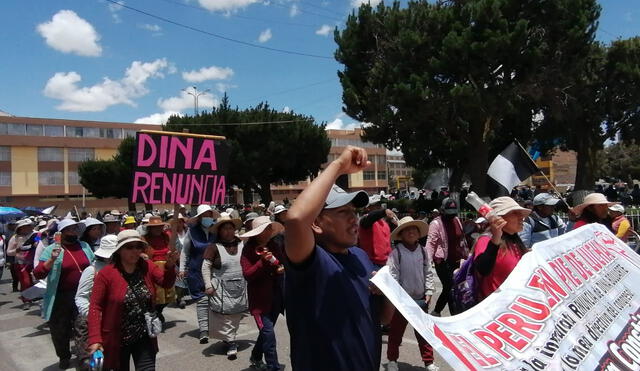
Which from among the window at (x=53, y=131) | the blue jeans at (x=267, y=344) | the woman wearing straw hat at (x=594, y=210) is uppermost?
the window at (x=53, y=131)

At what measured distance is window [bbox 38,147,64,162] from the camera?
64750 millimetres

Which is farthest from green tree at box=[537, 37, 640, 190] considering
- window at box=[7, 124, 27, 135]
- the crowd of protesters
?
window at box=[7, 124, 27, 135]

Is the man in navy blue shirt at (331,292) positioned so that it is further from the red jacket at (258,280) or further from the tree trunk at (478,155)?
the tree trunk at (478,155)

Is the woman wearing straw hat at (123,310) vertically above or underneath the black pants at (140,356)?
above

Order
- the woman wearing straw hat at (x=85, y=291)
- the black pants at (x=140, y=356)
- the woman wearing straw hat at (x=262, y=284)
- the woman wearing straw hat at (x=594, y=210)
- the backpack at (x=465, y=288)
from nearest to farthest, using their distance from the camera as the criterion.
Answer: the backpack at (x=465, y=288)
the black pants at (x=140, y=356)
the woman wearing straw hat at (x=85, y=291)
the woman wearing straw hat at (x=262, y=284)
the woman wearing straw hat at (x=594, y=210)

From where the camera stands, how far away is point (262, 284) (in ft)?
17.3

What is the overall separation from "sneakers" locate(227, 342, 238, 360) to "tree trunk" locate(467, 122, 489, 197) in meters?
18.8

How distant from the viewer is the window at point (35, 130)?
212 feet

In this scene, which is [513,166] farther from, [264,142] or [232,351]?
[264,142]

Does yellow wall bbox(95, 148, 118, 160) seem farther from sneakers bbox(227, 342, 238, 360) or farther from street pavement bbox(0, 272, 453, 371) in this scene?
sneakers bbox(227, 342, 238, 360)

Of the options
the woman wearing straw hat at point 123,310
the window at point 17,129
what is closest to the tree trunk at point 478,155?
the woman wearing straw hat at point 123,310

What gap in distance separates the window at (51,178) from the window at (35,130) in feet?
17.4

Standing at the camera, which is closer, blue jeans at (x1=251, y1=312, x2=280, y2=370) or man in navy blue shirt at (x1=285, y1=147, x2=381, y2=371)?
man in navy blue shirt at (x1=285, y1=147, x2=381, y2=371)

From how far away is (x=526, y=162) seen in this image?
879cm
